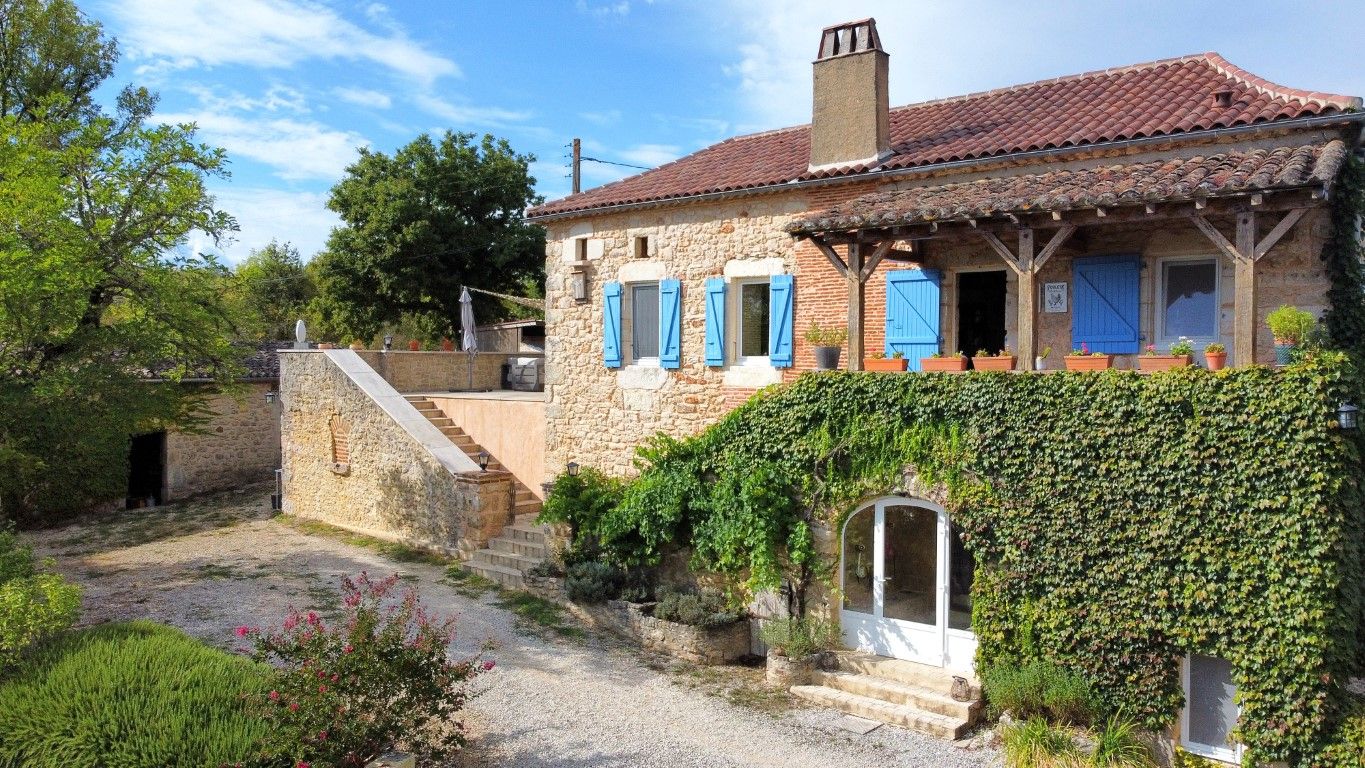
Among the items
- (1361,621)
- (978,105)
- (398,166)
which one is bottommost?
(1361,621)

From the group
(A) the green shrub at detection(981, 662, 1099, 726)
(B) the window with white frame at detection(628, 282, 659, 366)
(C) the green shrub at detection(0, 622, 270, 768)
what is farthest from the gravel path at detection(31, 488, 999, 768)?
(B) the window with white frame at detection(628, 282, 659, 366)

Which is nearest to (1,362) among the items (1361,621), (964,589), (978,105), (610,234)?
(610,234)

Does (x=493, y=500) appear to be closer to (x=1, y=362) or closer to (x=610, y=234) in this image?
(x=610, y=234)

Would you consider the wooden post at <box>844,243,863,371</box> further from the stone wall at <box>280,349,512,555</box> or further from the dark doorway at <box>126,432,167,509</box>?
the dark doorway at <box>126,432,167,509</box>

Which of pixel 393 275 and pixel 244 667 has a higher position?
pixel 393 275

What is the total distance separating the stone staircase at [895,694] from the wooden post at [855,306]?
3.45m

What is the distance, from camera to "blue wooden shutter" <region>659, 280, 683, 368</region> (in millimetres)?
13422

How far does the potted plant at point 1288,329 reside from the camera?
8.27m

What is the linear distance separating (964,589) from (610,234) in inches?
302

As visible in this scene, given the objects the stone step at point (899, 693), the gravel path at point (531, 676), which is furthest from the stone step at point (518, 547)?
the stone step at point (899, 693)

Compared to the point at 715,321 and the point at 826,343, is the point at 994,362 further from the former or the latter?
the point at 715,321

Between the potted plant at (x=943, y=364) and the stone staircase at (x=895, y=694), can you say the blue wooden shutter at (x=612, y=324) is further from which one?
the stone staircase at (x=895, y=694)

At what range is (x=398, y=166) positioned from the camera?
29281 mm

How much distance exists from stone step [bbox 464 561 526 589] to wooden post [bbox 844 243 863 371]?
21.5 feet
